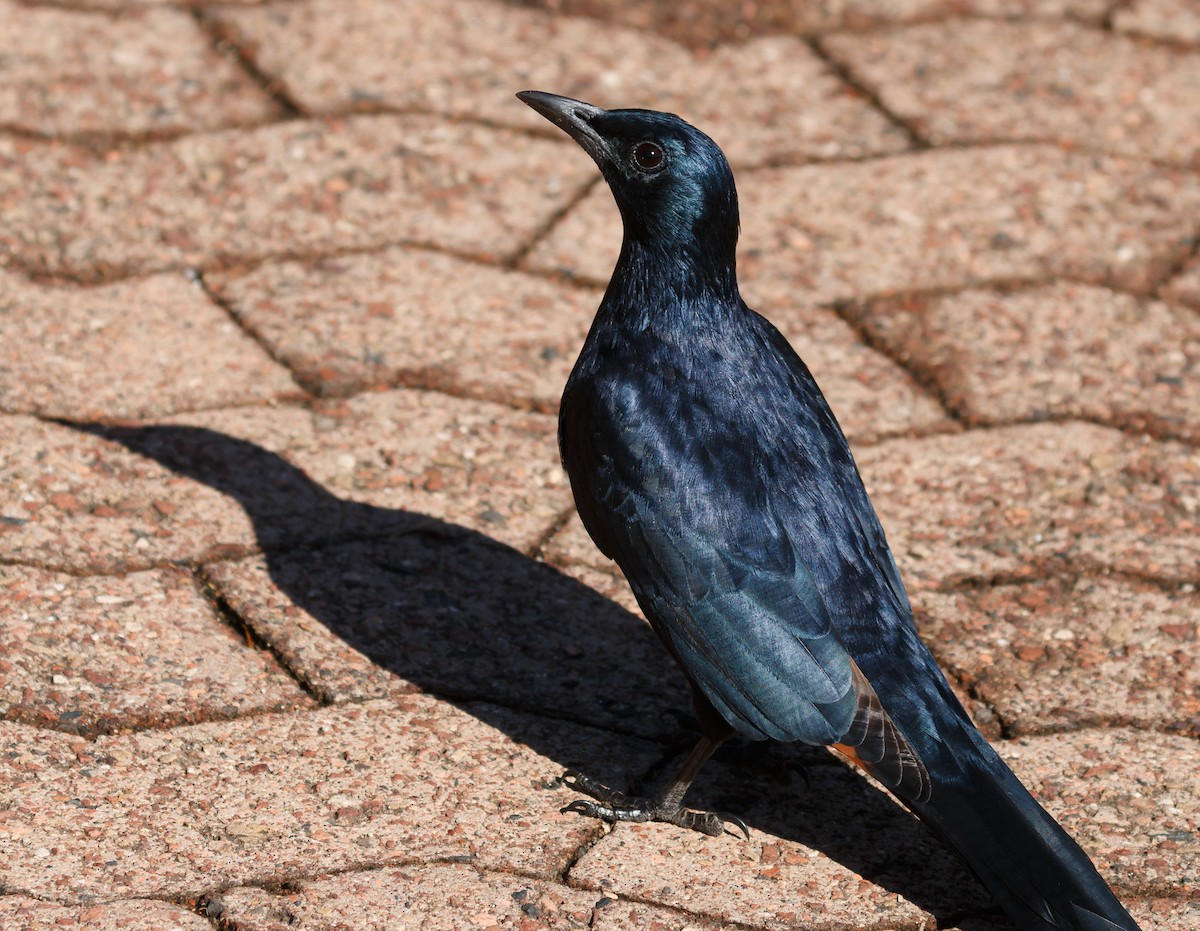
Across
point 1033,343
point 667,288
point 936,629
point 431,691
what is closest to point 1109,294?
point 1033,343

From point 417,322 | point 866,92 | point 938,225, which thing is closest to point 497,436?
point 417,322

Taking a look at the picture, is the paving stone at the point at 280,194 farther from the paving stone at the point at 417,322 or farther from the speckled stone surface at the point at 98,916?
the speckled stone surface at the point at 98,916

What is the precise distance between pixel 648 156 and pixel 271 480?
3.48 ft

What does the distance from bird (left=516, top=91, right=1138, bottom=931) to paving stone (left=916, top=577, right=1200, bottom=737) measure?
39 cm

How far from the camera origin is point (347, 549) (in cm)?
311

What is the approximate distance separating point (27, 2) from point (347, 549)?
95.5 inches

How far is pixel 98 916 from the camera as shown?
2211mm

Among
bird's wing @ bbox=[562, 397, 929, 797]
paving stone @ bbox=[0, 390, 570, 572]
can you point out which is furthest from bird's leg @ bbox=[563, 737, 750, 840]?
paving stone @ bbox=[0, 390, 570, 572]

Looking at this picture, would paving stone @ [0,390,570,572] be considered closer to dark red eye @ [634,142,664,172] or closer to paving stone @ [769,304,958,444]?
paving stone @ [769,304,958,444]

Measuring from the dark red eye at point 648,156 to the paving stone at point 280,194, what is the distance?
136cm

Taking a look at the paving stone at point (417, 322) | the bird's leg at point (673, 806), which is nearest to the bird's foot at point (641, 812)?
the bird's leg at point (673, 806)

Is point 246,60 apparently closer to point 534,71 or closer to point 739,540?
point 534,71

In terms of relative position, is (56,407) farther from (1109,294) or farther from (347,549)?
(1109,294)

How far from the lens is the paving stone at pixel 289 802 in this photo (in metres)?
2.34
